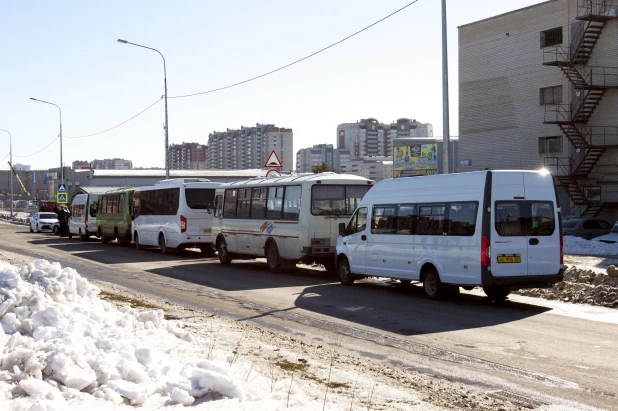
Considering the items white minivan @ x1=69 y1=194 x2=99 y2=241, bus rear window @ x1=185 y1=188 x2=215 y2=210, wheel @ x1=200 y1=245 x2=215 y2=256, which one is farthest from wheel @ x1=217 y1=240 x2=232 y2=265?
white minivan @ x1=69 y1=194 x2=99 y2=241

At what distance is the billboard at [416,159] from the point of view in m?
78.9

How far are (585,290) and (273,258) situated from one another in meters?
9.55

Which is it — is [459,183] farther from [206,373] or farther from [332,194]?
[206,373]

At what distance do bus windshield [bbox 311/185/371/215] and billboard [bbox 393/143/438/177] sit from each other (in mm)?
57122

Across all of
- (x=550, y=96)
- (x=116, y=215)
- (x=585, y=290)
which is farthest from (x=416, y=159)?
(x=585, y=290)

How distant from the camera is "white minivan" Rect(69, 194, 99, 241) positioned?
44031 millimetres

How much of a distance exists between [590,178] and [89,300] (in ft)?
138

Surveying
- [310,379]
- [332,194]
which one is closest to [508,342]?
[310,379]

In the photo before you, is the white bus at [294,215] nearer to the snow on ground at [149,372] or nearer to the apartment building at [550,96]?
the snow on ground at [149,372]

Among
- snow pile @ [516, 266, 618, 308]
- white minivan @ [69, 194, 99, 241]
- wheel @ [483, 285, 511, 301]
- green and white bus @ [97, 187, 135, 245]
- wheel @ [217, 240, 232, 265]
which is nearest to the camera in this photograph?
wheel @ [483, 285, 511, 301]

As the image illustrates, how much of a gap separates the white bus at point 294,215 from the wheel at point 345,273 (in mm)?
1668

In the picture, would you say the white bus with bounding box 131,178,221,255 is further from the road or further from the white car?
the white car

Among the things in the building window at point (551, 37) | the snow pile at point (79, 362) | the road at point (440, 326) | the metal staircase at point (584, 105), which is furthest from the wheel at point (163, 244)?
the building window at point (551, 37)

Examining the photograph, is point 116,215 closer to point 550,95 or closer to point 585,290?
point 585,290
